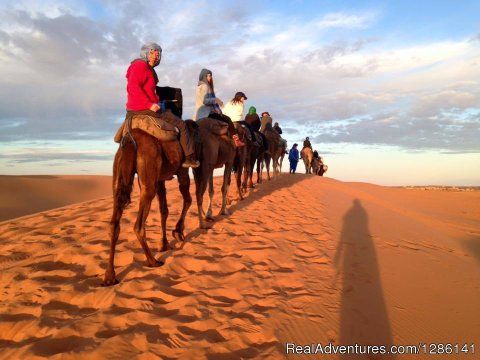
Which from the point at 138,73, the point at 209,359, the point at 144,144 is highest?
the point at 138,73

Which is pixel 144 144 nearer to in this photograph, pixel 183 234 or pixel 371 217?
pixel 183 234

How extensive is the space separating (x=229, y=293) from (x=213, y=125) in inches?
177

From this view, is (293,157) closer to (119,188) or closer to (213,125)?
(213,125)

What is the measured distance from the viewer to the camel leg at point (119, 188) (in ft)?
15.1

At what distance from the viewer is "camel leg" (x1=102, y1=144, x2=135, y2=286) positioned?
460 cm

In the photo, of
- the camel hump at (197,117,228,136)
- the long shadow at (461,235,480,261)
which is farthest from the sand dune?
the long shadow at (461,235,480,261)

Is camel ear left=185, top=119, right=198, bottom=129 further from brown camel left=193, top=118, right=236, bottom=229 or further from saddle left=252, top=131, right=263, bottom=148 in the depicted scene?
saddle left=252, top=131, right=263, bottom=148

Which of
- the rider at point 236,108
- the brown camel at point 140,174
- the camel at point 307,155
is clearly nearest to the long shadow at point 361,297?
the brown camel at point 140,174

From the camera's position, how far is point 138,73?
5086 mm

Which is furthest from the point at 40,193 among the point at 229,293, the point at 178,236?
the point at 229,293

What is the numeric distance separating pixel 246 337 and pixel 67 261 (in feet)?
11.8

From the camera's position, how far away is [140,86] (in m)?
5.15

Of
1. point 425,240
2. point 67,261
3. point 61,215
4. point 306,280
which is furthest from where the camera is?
point 61,215

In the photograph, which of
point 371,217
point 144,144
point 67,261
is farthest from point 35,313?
point 371,217
